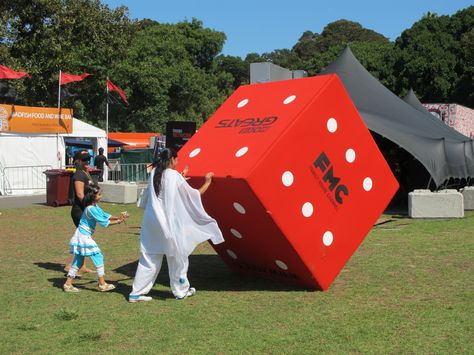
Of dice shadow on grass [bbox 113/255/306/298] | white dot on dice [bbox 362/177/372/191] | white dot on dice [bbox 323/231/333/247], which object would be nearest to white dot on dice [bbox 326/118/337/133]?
white dot on dice [bbox 362/177/372/191]

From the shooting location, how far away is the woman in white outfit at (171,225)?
6570 mm

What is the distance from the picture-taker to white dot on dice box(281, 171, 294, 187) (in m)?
6.43

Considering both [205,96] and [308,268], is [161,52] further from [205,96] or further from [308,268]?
[308,268]

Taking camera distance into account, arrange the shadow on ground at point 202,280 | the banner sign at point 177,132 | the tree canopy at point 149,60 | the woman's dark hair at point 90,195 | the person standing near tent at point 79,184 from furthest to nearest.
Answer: the tree canopy at point 149,60
the banner sign at point 177,132
the person standing near tent at point 79,184
the woman's dark hair at point 90,195
the shadow on ground at point 202,280

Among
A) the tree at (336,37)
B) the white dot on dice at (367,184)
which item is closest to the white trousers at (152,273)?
the white dot on dice at (367,184)

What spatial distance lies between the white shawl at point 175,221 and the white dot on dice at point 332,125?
1.66 m

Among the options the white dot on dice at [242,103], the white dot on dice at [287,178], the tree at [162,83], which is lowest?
the white dot on dice at [287,178]

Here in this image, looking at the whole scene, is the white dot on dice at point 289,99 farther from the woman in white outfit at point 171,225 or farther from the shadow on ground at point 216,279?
the shadow on ground at point 216,279

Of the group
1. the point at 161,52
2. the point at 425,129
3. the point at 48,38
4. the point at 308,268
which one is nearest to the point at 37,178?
the point at 48,38

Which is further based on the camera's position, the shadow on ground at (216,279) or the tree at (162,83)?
the tree at (162,83)

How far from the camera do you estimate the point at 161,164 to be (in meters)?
6.64

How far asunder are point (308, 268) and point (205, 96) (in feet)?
144

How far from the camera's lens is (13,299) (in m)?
6.95

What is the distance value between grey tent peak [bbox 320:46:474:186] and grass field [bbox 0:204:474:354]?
20.9 ft
